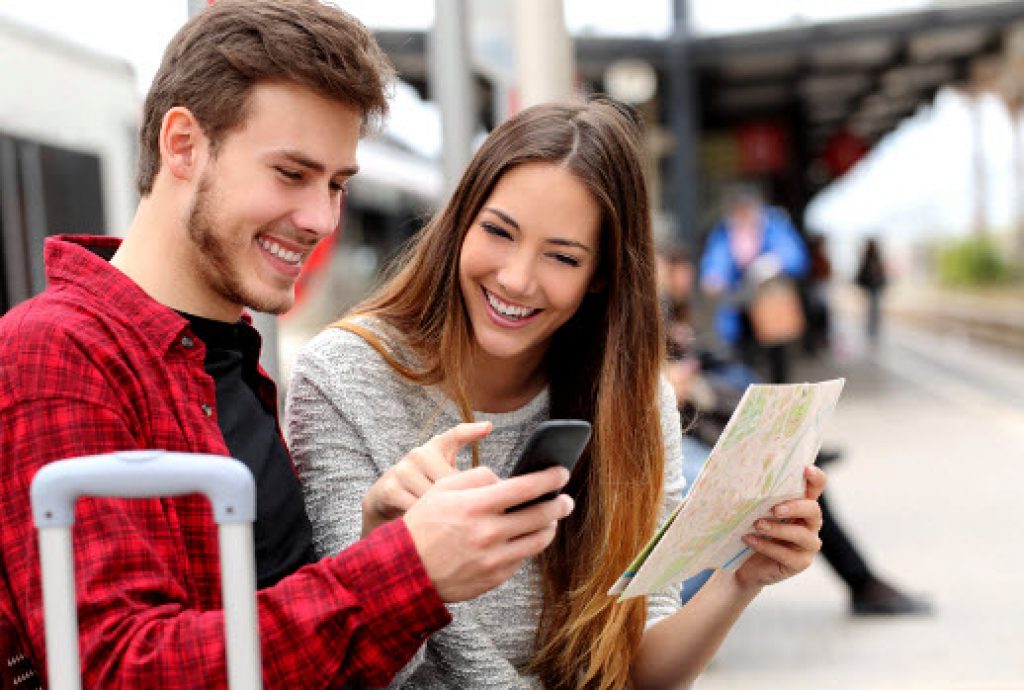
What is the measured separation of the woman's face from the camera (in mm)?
2111

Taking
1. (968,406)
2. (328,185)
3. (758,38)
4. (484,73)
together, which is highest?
(758,38)

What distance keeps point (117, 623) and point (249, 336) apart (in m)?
0.62

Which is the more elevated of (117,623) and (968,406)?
(117,623)

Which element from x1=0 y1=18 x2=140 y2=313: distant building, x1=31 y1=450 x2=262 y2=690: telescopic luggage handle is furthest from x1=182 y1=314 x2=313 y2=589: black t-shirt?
x1=0 y1=18 x2=140 y2=313: distant building

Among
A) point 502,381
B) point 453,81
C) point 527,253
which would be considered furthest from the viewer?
point 453,81

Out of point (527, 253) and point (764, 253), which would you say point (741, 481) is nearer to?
point (527, 253)

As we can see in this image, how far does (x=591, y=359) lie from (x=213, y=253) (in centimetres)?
78

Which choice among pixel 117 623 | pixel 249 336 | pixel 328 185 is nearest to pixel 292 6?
pixel 328 185

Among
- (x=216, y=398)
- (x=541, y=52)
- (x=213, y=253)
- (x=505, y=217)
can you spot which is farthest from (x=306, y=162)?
(x=541, y=52)

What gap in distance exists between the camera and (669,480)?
7.57 feet

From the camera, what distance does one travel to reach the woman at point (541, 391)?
6.62ft

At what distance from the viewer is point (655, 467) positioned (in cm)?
216

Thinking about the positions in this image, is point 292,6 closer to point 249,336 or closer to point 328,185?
point 328,185

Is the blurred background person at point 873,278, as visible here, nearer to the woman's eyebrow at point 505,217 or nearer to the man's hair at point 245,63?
the woman's eyebrow at point 505,217
